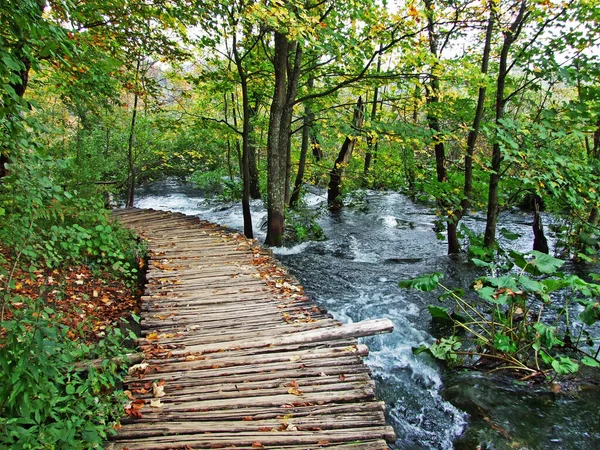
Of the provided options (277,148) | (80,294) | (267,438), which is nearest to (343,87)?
(277,148)

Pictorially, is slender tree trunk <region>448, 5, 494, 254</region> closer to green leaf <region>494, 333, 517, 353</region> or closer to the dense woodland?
the dense woodland

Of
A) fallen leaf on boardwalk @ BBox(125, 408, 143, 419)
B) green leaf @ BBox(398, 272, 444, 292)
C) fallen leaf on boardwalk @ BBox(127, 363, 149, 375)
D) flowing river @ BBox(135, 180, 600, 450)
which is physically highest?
green leaf @ BBox(398, 272, 444, 292)

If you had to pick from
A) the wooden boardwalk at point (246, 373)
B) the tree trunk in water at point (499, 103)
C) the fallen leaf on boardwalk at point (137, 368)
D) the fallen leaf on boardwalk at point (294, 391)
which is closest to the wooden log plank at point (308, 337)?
the wooden boardwalk at point (246, 373)

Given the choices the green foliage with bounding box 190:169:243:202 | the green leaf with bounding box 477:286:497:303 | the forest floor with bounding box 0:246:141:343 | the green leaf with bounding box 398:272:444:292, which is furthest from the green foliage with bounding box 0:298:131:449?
the green foliage with bounding box 190:169:243:202

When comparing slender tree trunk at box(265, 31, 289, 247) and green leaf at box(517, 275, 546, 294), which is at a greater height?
slender tree trunk at box(265, 31, 289, 247)

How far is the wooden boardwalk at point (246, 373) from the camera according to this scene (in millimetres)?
2809

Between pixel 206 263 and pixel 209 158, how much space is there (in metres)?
15.8

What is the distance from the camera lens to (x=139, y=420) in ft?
9.63

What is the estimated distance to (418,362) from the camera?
196 inches

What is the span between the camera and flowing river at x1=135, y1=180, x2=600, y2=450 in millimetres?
3799

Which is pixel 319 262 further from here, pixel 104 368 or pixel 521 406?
pixel 104 368

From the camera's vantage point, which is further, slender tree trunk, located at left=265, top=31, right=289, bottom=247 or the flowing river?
slender tree trunk, located at left=265, top=31, right=289, bottom=247

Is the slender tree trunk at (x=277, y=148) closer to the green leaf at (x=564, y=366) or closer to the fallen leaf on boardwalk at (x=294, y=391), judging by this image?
the fallen leaf on boardwalk at (x=294, y=391)

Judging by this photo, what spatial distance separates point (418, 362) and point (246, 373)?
2.63 meters
